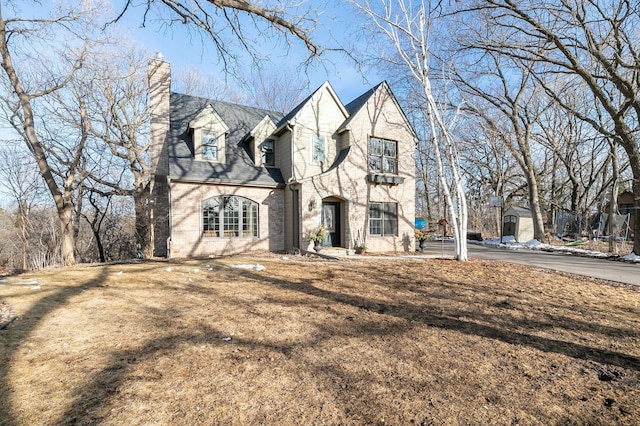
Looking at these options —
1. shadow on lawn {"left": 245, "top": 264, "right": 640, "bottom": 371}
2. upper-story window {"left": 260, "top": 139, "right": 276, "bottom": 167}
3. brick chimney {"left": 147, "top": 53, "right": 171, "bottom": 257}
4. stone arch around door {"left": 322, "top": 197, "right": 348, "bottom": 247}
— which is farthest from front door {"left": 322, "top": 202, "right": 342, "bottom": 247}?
shadow on lawn {"left": 245, "top": 264, "right": 640, "bottom": 371}

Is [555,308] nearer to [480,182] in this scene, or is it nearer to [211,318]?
[211,318]

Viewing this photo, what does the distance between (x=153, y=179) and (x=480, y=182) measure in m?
30.3

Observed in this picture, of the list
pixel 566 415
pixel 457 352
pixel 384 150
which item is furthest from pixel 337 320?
pixel 384 150

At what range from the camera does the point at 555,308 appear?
199 inches

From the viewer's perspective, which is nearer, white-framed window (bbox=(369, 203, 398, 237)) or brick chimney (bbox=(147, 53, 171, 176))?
brick chimney (bbox=(147, 53, 171, 176))

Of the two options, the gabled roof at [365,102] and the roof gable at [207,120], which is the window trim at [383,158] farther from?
the roof gable at [207,120]

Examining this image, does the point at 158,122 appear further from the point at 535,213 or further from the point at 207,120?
the point at 535,213

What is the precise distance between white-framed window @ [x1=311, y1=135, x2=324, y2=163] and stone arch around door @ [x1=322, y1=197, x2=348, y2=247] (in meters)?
1.94

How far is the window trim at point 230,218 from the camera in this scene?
1221cm

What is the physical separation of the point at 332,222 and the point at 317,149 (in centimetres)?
351

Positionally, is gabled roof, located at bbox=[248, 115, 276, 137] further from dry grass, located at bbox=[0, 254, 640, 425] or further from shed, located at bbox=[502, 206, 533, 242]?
shed, located at bbox=[502, 206, 533, 242]

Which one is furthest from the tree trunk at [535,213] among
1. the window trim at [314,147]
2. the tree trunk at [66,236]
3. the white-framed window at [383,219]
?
the tree trunk at [66,236]

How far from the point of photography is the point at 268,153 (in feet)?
47.0

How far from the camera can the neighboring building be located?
1217 centimetres
